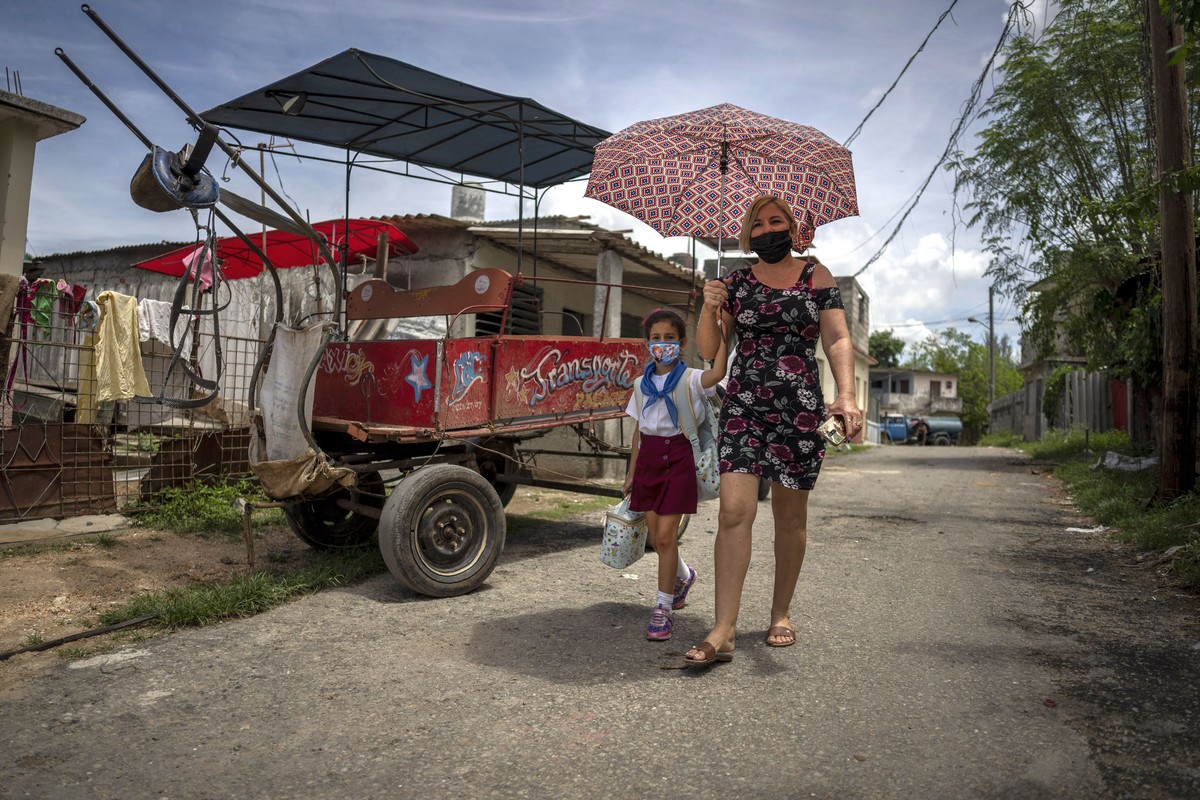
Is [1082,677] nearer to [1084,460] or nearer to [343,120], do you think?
[343,120]

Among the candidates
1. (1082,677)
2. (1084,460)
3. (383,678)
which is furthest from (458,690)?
(1084,460)

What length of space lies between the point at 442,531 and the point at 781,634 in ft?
6.89

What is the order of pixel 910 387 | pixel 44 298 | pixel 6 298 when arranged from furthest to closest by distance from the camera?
pixel 910 387, pixel 44 298, pixel 6 298

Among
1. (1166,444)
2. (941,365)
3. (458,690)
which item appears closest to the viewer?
(458,690)

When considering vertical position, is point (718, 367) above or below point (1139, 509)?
above

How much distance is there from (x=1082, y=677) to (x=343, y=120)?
244 inches

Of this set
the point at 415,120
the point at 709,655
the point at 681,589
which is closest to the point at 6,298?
the point at 415,120

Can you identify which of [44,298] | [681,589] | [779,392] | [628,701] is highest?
[44,298]

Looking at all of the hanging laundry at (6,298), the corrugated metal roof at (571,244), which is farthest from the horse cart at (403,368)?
the corrugated metal roof at (571,244)

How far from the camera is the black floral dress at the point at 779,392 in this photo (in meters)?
3.76

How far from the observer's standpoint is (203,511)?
7430 mm

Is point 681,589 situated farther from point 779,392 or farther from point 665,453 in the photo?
point 779,392

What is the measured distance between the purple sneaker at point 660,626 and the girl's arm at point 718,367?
114 centimetres

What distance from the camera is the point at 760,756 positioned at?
278cm
